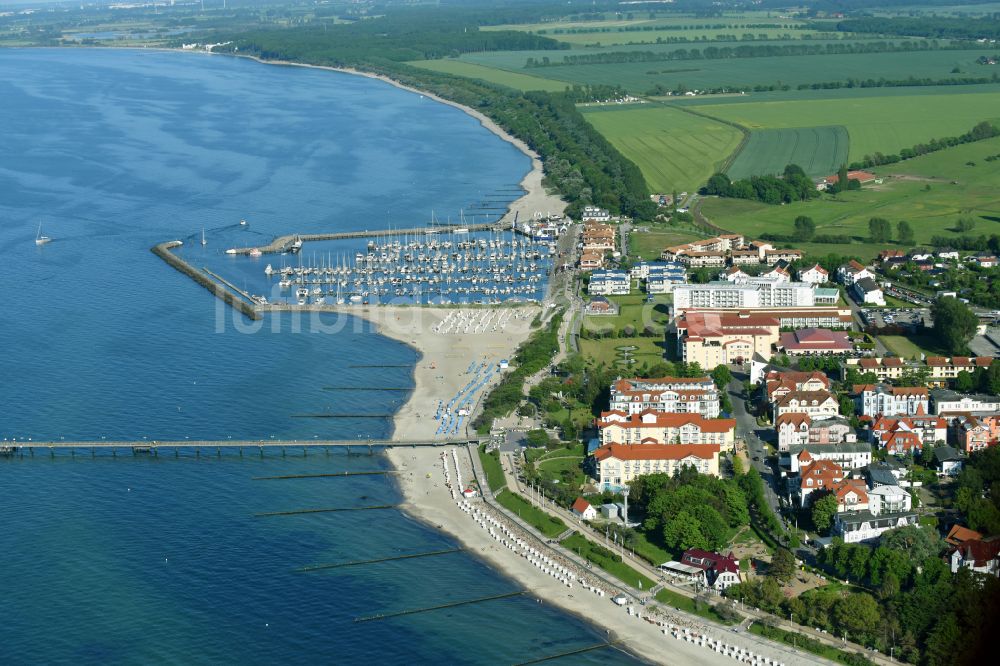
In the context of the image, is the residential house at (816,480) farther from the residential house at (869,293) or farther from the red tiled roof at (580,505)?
the residential house at (869,293)

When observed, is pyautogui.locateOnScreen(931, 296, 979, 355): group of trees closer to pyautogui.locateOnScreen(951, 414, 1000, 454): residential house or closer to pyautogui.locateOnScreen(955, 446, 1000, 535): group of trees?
pyautogui.locateOnScreen(951, 414, 1000, 454): residential house

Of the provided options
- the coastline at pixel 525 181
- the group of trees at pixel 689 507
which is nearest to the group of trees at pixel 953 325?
the group of trees at pixel 689 507

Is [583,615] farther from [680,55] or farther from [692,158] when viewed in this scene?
[680,55]

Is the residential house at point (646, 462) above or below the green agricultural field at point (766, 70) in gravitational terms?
below

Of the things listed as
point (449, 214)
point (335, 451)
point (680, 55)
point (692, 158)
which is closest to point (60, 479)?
point (335, 451)

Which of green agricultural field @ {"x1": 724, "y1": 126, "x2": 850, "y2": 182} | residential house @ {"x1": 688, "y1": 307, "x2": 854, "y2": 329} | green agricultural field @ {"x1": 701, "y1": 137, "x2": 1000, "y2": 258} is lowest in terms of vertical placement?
residential house @ {"x1": 688, "y1": 307, "x2": 854, "y2": 329}

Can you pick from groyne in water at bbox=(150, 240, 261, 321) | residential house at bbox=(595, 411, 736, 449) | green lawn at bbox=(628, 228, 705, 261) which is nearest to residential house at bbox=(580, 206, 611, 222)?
green lawn at bbox=(628, 228, 705, 261)
